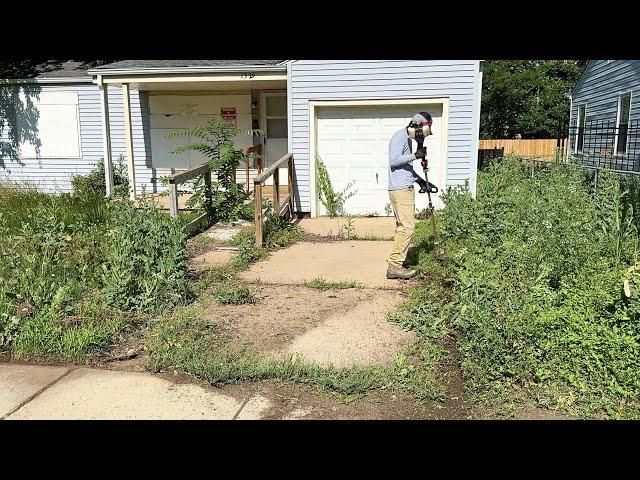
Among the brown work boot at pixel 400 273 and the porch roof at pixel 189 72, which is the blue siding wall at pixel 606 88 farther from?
the brown work boot at pixel 400 273

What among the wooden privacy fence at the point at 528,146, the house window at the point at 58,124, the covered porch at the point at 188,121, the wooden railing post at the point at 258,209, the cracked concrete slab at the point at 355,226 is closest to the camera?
the wooden railing post at the point at 258,209

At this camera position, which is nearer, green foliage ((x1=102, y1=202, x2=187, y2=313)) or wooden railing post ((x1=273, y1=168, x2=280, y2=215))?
green foliage ((x1=102, y1=202, x2=187, y2=313))

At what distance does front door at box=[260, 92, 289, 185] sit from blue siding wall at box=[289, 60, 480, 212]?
2.94 meters

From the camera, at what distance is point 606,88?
1725cm

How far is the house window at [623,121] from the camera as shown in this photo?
50.8 ft

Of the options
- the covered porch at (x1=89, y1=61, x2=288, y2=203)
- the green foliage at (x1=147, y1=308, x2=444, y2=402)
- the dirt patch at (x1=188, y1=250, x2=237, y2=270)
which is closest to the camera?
the green foliage at (x1=147, y1=308, x2=444, y2=402)

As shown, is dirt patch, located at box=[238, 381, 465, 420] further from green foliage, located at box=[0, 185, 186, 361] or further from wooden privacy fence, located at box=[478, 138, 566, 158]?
wooden privacy fence, located at box=[478, 138, 566, 158]

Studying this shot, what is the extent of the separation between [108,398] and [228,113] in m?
11.7

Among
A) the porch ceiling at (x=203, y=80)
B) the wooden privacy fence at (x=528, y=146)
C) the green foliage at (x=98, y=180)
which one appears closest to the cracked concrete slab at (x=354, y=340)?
the porch ceiling at (x=203, y=80)

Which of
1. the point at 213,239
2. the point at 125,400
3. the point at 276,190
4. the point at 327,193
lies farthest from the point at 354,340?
the point at 327,193

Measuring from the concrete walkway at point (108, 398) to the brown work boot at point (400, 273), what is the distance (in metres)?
3.35

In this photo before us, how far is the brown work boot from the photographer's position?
23.1ft

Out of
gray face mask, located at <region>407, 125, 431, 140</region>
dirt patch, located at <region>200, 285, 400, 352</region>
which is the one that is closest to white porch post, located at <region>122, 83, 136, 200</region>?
dirt patch, located at <region>200, 285, 400, 352</region>
